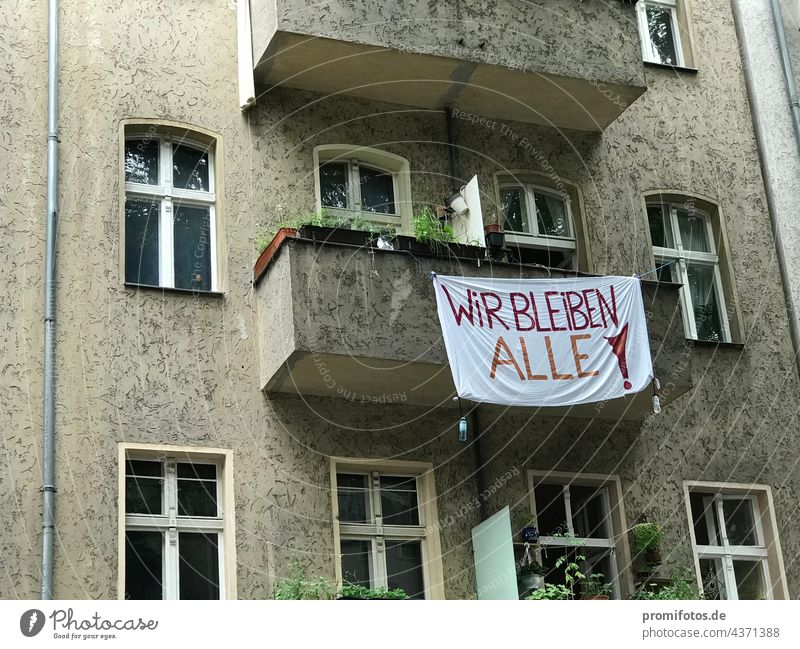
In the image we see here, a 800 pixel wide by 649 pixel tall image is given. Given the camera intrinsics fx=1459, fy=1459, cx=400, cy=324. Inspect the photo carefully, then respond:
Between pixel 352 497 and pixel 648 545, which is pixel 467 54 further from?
pixel 648 545

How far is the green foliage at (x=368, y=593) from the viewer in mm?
13602

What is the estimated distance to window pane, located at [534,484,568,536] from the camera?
1575cm

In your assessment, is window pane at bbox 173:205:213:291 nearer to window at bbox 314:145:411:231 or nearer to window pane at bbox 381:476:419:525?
window at bbox 314:145:411:231

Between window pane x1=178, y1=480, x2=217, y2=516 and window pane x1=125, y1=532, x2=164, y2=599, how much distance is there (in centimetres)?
40

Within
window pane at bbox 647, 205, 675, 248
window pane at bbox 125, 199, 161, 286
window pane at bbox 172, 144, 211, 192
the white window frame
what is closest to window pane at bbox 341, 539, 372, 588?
window pane at bbox 125, 199, 161, 286

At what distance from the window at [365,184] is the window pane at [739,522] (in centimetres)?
488

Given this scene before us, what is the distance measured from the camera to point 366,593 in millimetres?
13703

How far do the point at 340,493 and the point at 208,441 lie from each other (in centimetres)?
152

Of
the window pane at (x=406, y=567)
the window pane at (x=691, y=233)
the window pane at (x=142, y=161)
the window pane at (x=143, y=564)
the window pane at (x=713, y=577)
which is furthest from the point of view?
the window pane at (x=691, y=233)

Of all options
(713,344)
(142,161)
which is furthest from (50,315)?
(713,344)

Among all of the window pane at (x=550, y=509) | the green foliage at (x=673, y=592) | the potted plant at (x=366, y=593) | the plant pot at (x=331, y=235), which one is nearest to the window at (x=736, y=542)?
the green foliage at (x=673, y=592)

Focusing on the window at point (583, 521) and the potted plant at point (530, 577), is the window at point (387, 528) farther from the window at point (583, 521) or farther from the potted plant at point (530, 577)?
the window at point (583, 521)
